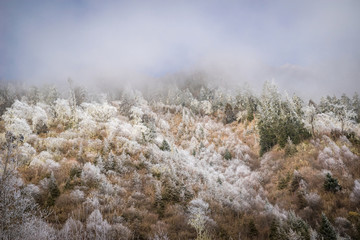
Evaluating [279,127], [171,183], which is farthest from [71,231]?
[279,127]

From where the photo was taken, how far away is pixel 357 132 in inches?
782

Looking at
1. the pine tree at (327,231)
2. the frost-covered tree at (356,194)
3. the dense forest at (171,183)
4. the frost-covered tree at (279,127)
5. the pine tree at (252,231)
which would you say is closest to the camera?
the dense forest at (171,183)

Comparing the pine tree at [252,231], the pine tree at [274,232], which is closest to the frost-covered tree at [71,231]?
the pine tree at [252,231]

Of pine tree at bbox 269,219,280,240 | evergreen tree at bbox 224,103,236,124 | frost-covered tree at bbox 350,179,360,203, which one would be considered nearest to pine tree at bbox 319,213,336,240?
pine tree at bbox 269,219,280,240

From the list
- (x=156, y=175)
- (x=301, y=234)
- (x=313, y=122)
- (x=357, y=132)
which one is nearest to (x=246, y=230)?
(x=301, y=234)

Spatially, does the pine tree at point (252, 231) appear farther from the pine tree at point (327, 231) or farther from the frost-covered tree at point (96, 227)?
the frost-covered tree at point (96, 227)

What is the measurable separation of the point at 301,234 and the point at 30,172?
17909 mm

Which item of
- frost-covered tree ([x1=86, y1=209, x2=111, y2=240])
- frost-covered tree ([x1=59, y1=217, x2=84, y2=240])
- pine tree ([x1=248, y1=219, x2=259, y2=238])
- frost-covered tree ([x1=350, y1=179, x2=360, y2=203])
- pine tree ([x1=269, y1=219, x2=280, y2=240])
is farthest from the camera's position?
frost-covered tree ([x1=350, y1=179, x2=360, y2=203])

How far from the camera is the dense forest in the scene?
7.82m

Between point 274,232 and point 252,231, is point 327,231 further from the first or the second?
point 252,231

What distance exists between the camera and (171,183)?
523 inches

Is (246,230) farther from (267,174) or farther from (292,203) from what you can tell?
(267,174)

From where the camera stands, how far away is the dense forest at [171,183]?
7.82 meters

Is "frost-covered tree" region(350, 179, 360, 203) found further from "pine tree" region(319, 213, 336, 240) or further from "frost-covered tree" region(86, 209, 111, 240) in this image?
"frost-covered tree" region(86, 209, 111, 240)
